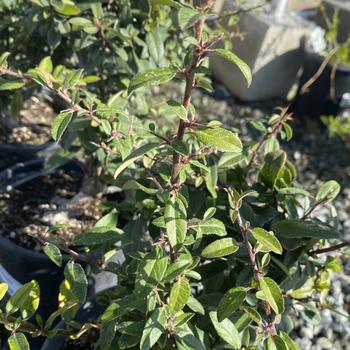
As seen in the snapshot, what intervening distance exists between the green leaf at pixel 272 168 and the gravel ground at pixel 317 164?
102 cm

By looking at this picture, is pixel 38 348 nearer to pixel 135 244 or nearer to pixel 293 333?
pixel 135 244

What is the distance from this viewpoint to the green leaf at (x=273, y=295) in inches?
42.8

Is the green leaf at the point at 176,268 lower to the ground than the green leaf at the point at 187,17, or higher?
lower

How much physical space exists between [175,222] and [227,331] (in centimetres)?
29

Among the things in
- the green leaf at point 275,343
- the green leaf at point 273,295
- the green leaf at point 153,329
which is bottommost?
the green leaf at point 153,329

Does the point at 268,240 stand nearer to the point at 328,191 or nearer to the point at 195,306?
the point at 195,306

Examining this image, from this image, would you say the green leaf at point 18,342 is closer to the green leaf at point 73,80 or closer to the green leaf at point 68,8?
the green leaf at point 73,80

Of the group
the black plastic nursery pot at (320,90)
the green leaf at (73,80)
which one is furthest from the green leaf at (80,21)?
the black plastic nursery pot at (320,90)

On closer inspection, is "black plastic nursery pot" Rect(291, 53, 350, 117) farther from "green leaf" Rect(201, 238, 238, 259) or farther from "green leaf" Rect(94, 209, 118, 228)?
"green leaf" Rect(201, 238, 238, 259)

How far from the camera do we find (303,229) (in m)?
1.28

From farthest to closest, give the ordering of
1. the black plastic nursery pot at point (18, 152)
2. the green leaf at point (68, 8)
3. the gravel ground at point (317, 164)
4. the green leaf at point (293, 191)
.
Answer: the black plastic nursery pot at point (18, 152) → the gravel ground at point (317, 164) → the green leaf at point (68, 8) → the green leaf at point (293, 191)

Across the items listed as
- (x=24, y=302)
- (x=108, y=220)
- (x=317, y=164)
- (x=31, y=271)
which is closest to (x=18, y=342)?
(x=24, y=302)

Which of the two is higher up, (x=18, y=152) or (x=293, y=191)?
(x=293, y=191)

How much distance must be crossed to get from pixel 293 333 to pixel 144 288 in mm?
1288
